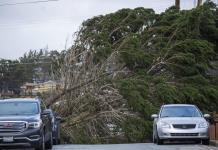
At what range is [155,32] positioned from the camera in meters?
38.1

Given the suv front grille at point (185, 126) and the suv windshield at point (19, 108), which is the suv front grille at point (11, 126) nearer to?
the suv windshield at point (19, 108)

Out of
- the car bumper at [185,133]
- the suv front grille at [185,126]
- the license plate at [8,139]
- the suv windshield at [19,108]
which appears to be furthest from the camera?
the suv front grille at [185,126]

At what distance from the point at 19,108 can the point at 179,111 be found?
24.3 ft

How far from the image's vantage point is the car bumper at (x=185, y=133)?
78.2 ft

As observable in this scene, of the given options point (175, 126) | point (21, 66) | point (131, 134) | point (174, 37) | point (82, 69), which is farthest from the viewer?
point (21, 66)

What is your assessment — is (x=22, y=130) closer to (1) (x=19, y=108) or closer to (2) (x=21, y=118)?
(2) (x=21, y=118)

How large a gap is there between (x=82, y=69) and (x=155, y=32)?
5567 mm

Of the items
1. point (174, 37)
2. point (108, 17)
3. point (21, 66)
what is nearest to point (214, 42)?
point (174, 37)

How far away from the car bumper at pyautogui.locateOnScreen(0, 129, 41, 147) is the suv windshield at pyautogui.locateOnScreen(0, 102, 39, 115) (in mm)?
1314

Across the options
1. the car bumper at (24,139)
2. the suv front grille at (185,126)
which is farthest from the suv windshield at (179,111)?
the car bumper at (24,139)

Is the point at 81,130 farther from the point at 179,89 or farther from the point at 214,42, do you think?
the point at 214,42

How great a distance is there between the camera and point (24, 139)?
63.5 feet

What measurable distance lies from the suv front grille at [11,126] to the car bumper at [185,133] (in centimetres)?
679

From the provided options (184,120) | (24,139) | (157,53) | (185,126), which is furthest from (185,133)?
(157,53)
